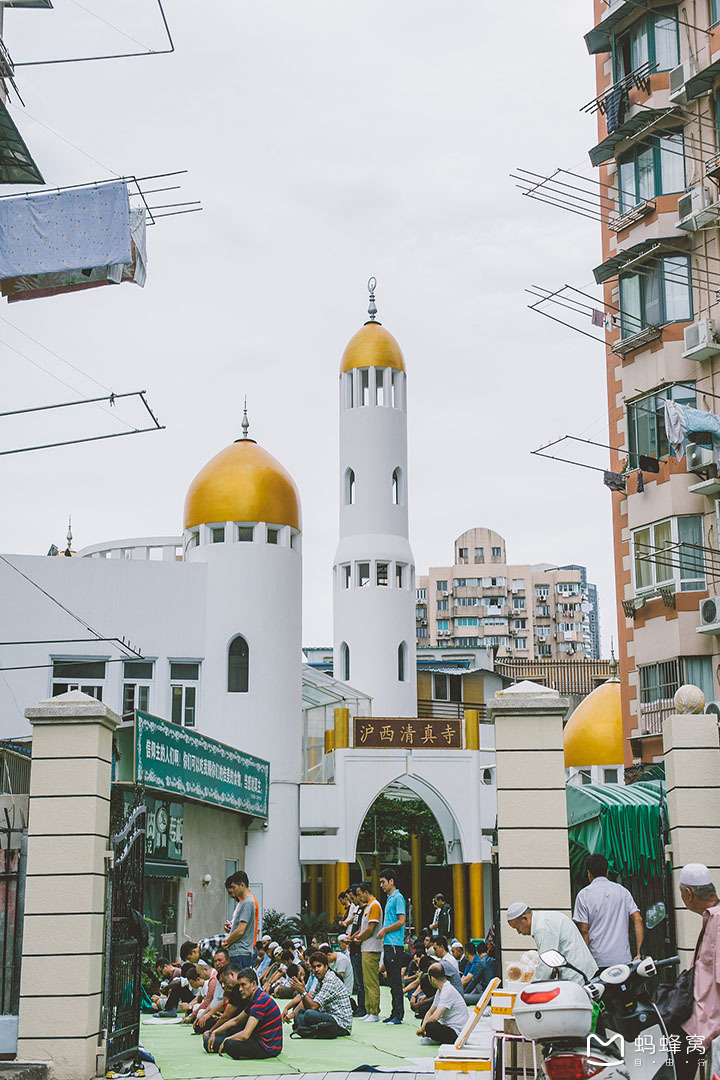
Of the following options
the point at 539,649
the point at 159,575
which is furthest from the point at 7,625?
the point at 539,649

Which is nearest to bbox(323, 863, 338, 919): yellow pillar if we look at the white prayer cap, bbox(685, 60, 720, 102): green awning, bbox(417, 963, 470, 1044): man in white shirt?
bbox(417, 963, 470, 1044): man in white shirt

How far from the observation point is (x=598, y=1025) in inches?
295

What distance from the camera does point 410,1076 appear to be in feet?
34.1

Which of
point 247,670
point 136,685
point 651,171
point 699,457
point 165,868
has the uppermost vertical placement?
point 651,171

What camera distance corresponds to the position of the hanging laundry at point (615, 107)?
989 inches

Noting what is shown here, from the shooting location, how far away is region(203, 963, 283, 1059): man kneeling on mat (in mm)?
11961

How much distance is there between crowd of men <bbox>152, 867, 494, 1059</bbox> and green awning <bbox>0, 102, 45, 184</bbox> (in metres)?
11.3

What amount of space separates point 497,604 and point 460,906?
71897 mm

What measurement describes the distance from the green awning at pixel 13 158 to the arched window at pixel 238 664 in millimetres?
12253

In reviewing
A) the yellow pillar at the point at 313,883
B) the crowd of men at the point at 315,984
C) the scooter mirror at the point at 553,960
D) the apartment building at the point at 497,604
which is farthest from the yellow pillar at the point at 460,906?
the apartment building at the point at 497,604

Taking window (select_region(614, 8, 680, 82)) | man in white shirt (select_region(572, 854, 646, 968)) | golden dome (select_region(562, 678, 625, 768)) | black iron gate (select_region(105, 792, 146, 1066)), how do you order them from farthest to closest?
golden dome (select_region(562, 678, 625, 768)) → window (select_region(614, 8, 680, 82)) → black iron gate (select_region(105, 792, 146, 1066)) → man in white shirt (select_region(572, 854, 646, 968))

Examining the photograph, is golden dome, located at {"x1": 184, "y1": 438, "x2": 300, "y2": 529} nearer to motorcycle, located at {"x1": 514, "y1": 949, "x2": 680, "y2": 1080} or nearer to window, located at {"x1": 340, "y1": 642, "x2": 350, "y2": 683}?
window, located at {"x1": 340, "y1": 642, "x2": 350, "y2": 683}

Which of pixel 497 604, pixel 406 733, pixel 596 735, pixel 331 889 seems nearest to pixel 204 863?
pixel 331 889

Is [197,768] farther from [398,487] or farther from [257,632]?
[398,487]
